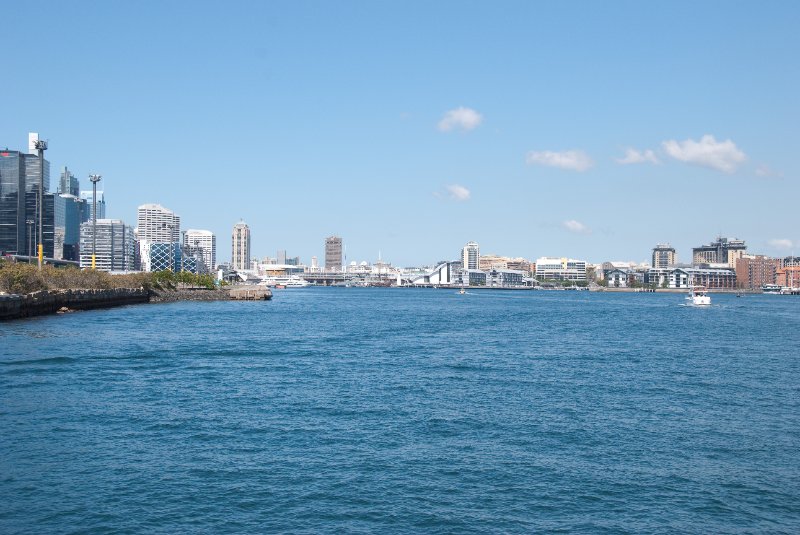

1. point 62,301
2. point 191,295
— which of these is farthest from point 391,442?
point 191,295

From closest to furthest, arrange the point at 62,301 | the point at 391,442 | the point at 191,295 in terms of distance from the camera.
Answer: the point at 391,442
the point at 62,301
the point at 191,295

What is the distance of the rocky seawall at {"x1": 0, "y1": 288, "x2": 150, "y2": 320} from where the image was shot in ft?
176

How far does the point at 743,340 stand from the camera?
168 ft

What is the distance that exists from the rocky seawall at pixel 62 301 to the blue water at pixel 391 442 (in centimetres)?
1737

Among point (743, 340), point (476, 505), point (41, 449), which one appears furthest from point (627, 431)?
point (743, 340)

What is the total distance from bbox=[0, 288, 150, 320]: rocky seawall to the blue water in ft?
57.0

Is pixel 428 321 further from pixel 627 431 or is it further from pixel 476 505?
pixel 476 505

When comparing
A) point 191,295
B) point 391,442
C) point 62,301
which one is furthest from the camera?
point 191,295

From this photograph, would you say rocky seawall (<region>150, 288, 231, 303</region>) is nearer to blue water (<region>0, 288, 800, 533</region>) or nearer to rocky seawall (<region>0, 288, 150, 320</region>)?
rocky seawall (<region>0, 288, 150, 320</region>)

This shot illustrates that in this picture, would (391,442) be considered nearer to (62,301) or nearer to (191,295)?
(62,301)

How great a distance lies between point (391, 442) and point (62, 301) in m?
57.2

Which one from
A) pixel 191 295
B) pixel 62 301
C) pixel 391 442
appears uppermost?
pixel 62 301

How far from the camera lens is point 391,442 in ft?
62.5

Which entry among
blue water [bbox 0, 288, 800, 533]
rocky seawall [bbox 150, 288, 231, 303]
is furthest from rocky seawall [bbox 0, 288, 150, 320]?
blue water [bbox 0, 288, 800, 533]
